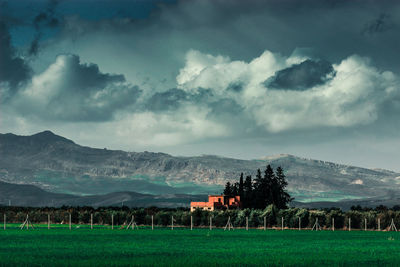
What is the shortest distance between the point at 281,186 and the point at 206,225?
41863mm

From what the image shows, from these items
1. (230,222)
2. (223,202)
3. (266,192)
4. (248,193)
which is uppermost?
(266,192)

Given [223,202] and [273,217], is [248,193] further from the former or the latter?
[273,217]

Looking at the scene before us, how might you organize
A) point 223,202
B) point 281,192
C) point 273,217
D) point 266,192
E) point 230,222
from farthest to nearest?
point 223,202
point 281,192
point 266,192
point 273,217
point 230,222

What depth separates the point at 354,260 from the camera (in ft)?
125

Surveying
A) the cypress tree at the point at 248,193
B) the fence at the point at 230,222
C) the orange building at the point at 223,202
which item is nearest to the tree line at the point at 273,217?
the fence at the point at 230,222

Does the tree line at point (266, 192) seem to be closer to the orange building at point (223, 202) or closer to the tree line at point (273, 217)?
the orange building at point (223, 202)

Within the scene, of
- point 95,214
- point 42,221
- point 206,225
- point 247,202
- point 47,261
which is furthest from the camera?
point 247,202

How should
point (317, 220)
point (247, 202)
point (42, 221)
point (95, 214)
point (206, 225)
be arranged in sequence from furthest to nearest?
point (247, 202) → point (42, 221) → point (95, 214) → point (206, 225) → point (317, 220)

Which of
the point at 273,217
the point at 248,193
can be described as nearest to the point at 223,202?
the point at 248,193

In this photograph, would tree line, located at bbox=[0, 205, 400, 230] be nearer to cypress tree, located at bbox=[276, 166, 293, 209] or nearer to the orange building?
the orange building

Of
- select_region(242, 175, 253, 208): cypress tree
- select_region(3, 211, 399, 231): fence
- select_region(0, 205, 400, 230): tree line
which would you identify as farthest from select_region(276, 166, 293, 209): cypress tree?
select_region(3, 211, 399, 231): fence

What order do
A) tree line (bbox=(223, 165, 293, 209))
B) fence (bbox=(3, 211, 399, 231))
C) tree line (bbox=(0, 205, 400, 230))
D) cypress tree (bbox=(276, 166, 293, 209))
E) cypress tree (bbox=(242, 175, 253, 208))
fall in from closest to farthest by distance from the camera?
fence (bbox=(3, 211, 399, 231)) < tree line (bbox=(0, 205, 400, 230)) < tree line (bbox=(223, 165, 293, 209)) < cypress tree (bbox=(276, 166, 293, 209)) < cypress tree (bbox=(242, 175, 253, 208))

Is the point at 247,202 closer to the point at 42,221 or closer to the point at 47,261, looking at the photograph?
the point at 42,221

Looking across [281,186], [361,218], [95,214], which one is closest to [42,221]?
[95,214]
